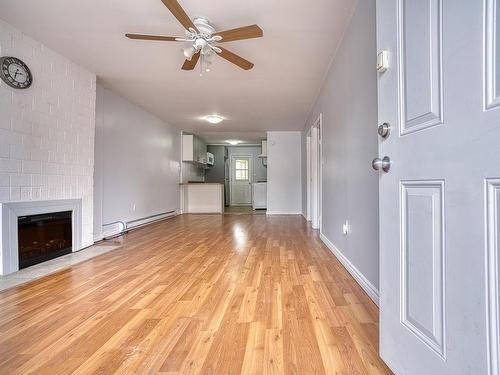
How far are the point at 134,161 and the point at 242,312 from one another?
13.1ft

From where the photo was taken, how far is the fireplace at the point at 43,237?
2551 millimetres

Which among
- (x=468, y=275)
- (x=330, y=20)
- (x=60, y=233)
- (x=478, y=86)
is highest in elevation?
(x=330, y=20)

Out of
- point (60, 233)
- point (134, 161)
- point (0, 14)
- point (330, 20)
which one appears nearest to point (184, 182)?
point (134, 161)

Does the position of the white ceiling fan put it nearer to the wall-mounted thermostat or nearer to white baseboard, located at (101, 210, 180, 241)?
the wall-mounted thermostat

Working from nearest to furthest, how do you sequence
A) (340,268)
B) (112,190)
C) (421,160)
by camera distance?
(421,160)
(340,268)
(112,190)

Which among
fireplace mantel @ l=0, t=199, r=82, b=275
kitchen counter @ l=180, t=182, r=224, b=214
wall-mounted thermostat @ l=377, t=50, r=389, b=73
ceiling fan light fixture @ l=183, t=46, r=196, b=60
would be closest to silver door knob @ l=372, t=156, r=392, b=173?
wall-mounted thermostat @ l=377, t=50, r=389, b=73

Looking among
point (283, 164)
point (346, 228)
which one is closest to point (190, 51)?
point (346, 228)

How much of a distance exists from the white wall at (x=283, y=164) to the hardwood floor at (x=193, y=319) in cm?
438

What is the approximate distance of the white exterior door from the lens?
619 mm

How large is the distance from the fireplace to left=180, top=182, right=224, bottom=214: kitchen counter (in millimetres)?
4399

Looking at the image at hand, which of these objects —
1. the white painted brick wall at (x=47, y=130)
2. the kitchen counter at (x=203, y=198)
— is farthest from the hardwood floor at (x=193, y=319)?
the kitchen counter at (x=203, y=198)

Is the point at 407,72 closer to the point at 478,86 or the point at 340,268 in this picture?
the point at 478,86

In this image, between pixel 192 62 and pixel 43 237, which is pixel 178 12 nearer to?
pixel 192 62

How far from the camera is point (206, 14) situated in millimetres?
→ 2219
